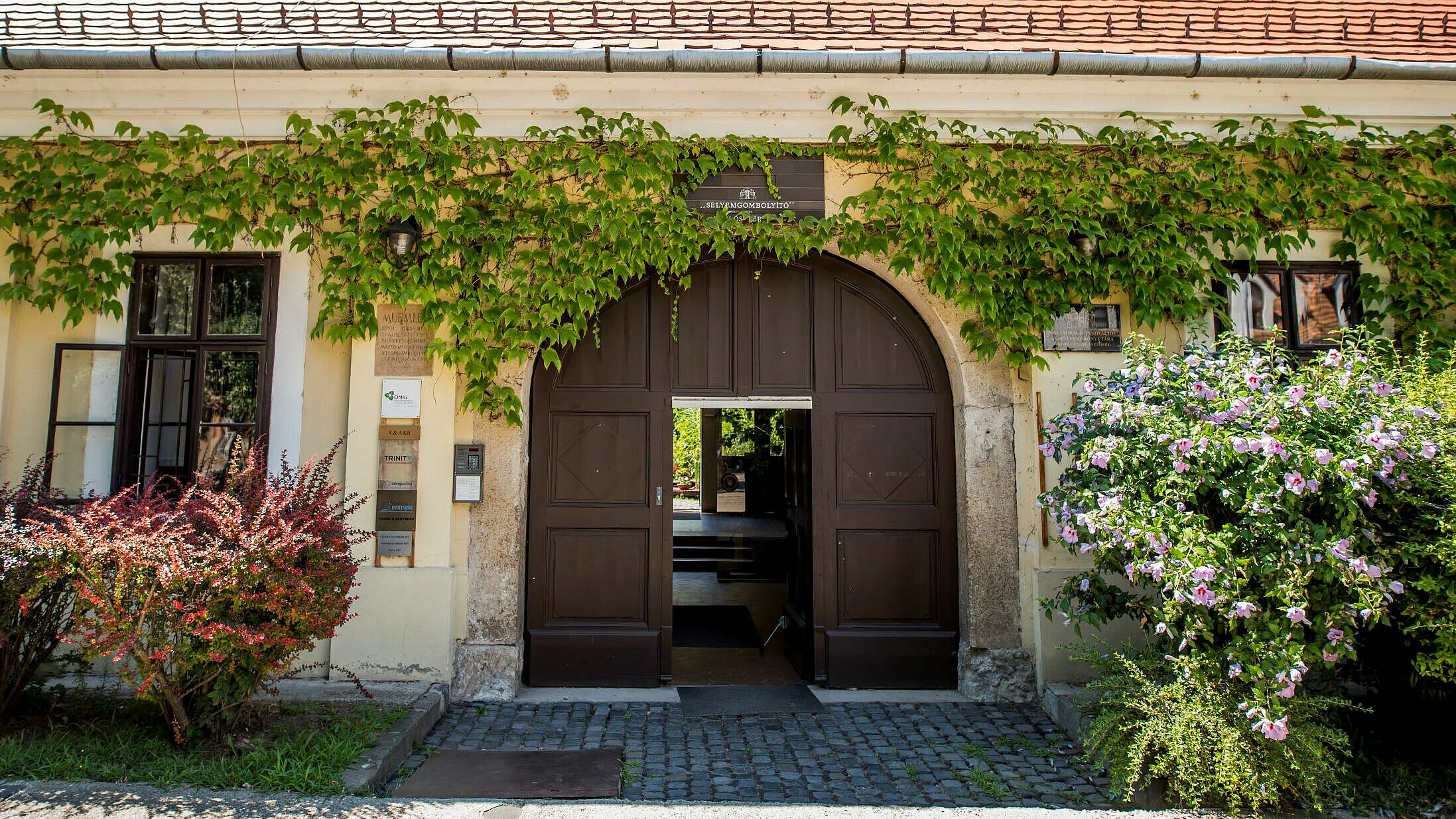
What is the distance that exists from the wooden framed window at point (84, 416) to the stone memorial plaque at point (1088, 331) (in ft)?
19.0

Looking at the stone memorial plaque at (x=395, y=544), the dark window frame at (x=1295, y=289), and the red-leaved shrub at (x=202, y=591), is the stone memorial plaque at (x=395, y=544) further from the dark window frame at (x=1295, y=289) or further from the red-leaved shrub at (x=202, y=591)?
the dark window frame at (x=1295, y=289)

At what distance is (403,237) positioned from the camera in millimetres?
5203

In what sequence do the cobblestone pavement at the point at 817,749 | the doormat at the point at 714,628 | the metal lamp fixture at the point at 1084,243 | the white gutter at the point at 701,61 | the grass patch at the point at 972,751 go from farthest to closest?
the doormat at the point at 714,628
the metal lamp fixture at the point at 1084,243
the white gutter at the point at 701,61
the grass patch at the point at 972,751
the cobblestone pavement at the point at 817,749

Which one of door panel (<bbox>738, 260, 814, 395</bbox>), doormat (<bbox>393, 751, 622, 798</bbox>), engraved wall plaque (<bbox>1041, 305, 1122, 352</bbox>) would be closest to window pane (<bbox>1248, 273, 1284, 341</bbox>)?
engraved wall plaque (<bbox>1041, 305, 1122, 352</bbox>)

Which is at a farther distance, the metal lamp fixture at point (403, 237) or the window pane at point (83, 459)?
the window pane at point (83, 459)

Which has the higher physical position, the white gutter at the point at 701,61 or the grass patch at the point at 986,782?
the white gutter at the point at 701,61

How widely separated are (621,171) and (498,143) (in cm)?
76

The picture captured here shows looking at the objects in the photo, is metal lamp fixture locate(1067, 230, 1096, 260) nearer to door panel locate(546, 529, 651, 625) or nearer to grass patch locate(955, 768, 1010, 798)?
grass patch locate(955, 768, 1010, 798)

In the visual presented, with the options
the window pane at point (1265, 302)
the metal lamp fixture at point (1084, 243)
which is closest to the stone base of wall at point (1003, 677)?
the metal lamp fixture at point (1084, 243)

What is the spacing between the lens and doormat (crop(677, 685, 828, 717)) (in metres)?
5.09

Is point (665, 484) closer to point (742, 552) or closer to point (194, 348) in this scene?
point (194, 348)

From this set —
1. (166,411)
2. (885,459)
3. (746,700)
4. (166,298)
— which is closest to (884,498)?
(885,459)

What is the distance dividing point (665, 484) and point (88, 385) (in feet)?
11.9

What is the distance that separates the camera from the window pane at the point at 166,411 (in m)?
5.41
